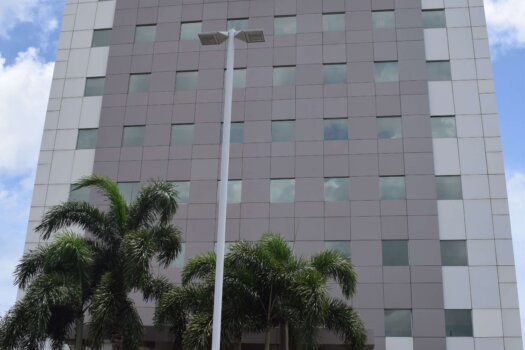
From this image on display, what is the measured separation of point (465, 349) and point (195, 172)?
1720 centimetres

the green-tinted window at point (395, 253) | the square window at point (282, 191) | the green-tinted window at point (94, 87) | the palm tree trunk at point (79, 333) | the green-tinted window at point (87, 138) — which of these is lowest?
the palm tree trunk at point (79, 333)

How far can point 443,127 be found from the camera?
35906mm

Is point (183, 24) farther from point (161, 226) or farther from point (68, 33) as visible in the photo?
point (161, 226)

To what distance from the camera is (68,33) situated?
138 feet

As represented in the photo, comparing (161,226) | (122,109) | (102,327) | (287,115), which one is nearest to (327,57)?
(287,115)

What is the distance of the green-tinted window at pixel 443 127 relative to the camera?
35688 millimetres

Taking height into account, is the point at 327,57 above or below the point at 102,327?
above

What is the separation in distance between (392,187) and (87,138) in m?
18.4

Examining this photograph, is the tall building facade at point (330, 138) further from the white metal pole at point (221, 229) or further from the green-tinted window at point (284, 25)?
the white metal pole at point (221, 229)

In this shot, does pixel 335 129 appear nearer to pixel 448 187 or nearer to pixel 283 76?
pixel 283 76

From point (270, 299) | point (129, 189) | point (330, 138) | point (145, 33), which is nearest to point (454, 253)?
point (330, 138)

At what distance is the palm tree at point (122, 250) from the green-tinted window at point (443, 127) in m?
16.1

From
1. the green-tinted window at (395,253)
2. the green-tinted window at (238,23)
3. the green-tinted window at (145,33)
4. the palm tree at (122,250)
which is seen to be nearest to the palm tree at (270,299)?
the palm tree at (122,250)

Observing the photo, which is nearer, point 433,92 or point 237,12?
point 433,92
